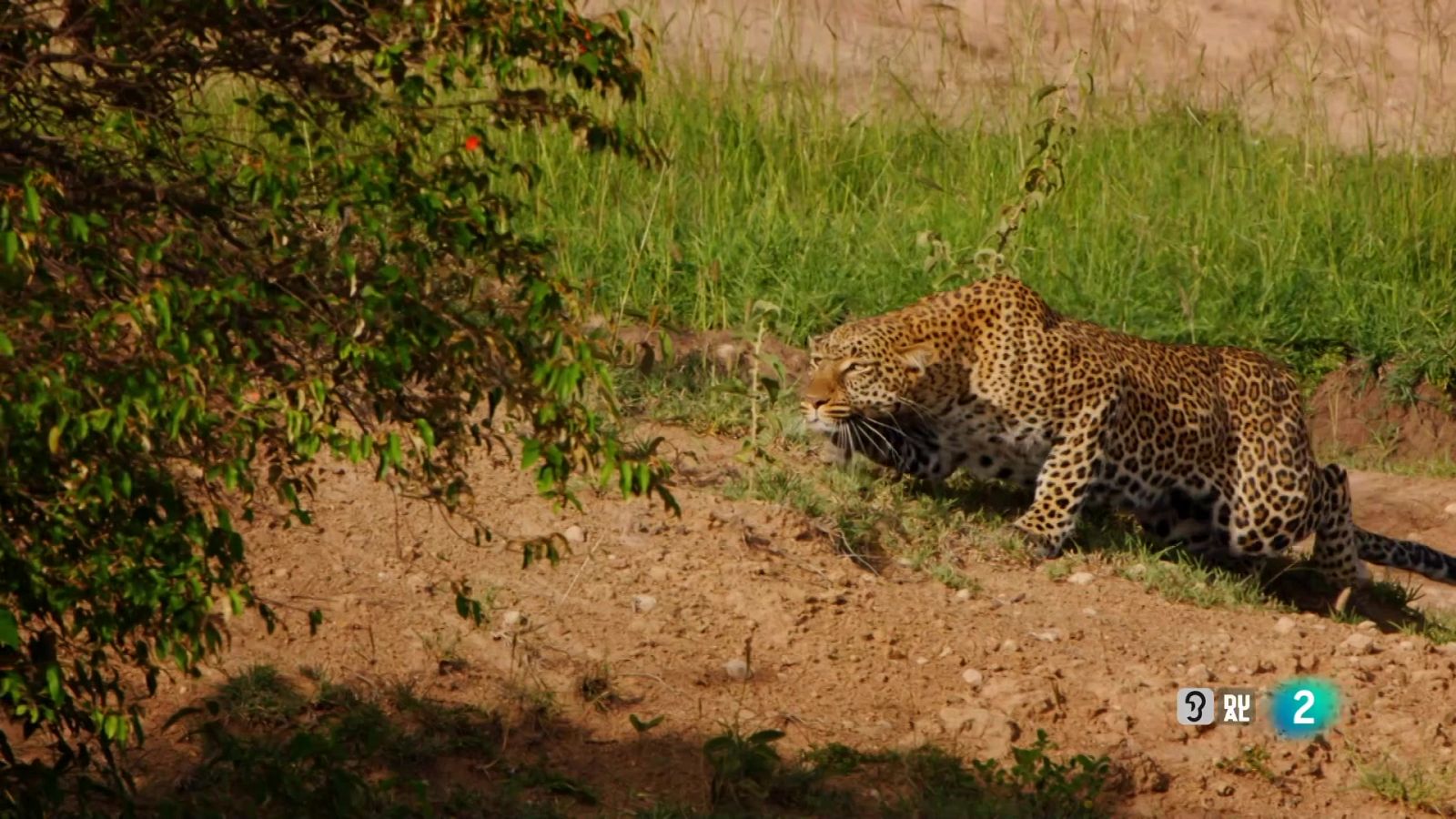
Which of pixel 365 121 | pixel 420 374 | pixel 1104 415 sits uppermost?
pixel 365 121

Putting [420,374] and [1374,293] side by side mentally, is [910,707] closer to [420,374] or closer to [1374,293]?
[420,374]

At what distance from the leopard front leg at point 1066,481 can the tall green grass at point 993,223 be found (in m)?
1.44

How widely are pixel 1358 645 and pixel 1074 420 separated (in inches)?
54.8

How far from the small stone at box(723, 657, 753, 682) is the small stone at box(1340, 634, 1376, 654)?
212cm

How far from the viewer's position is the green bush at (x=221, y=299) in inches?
138

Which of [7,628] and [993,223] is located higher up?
[7,628]

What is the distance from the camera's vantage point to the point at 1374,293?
10.4 meters

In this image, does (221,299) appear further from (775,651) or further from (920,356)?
(920,356)

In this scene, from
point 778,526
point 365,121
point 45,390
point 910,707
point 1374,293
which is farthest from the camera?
point 1374,293

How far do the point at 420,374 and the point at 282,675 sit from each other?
1900 mm

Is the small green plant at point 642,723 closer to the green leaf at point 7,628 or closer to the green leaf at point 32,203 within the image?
the green leaf at point 7,628

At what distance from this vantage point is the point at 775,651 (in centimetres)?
627

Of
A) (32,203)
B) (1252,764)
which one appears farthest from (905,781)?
(32,203)

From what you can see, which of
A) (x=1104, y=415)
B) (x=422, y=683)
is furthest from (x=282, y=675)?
(x=1104, y=415)
